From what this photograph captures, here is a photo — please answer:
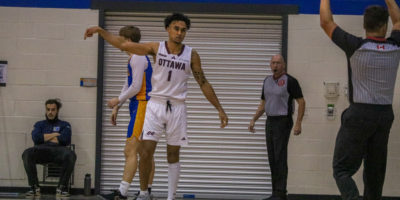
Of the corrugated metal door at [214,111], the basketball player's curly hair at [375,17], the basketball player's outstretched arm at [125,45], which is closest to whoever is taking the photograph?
the basketball player's curly hair at [375,17]

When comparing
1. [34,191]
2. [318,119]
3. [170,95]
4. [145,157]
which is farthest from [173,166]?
[318,119]

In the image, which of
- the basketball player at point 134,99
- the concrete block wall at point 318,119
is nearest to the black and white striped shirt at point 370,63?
the basketball player at point 134,99

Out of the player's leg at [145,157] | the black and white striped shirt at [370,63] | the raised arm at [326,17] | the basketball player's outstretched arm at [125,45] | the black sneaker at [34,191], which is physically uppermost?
the raised arm at [326,17]

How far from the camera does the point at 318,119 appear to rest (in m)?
8.92

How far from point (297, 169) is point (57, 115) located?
3.74 meters

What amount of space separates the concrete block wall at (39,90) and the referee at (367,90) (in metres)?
5.11

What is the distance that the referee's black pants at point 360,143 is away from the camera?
4605mm

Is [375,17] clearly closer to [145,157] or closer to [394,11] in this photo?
[394,11]

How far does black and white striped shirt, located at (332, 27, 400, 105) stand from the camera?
4.58 metres

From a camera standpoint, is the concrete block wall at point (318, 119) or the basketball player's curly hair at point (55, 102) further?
the concrete block wall at point (318, 119)

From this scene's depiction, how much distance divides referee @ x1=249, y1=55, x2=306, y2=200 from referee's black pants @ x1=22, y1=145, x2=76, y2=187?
289 centimetres

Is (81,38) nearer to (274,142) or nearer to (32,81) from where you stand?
(32,81)

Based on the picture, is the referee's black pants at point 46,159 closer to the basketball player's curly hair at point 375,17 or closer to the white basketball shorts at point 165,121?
the white basketball shorts at point 165,121

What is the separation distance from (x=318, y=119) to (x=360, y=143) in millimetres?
4335
